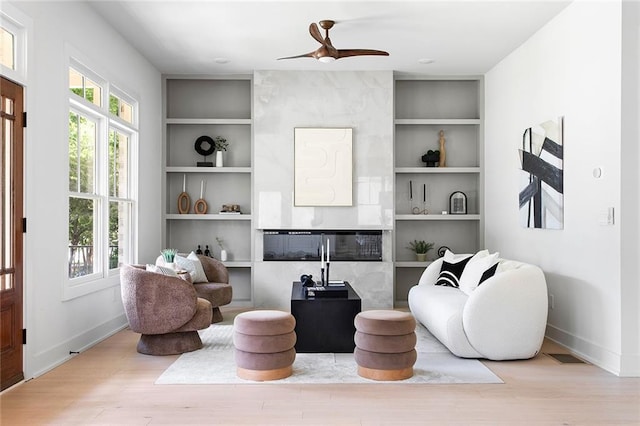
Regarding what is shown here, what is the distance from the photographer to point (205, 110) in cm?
809

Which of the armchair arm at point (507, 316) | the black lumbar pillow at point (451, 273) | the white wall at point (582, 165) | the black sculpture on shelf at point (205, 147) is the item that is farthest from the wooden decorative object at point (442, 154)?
the armchair arm at point (507, 316)

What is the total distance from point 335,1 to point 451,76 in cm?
308

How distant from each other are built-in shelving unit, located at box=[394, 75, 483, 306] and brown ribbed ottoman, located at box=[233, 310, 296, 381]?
13.0 ft

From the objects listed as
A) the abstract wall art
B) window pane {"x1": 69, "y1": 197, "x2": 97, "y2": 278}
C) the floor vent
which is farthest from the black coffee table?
the abstract wall art

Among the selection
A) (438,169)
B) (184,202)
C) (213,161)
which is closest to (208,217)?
(184,202)

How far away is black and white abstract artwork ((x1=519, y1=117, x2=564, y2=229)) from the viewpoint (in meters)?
5.39

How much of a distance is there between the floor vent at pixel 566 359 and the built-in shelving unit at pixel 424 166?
10.1ft

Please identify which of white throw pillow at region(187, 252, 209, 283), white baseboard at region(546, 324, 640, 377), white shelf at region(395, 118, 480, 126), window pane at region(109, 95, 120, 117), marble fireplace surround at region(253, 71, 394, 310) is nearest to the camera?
white baseboard at region(546, 324, 640, 377)

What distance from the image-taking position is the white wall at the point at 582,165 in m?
4.53

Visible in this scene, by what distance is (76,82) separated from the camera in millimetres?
5152

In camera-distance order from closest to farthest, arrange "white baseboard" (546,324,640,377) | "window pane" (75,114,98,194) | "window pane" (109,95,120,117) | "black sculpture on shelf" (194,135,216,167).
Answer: "white baseboard" (546,324,640,377), "window pane" (75,114,98,194), "window pane" (109,95,120,117), "black sculpture on shelf" (194,135,216,167)

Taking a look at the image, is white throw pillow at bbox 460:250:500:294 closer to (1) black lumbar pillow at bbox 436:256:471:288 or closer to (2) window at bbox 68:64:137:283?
(1) black lumbar pillow at bbox 436:256:471:288

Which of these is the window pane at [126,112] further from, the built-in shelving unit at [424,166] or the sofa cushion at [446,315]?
the sofa cushion at [446,315]

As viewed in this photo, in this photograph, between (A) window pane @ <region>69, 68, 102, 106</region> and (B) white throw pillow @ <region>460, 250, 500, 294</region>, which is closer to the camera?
(A) window pane @ <region>69, 68, 102, 106</region>
